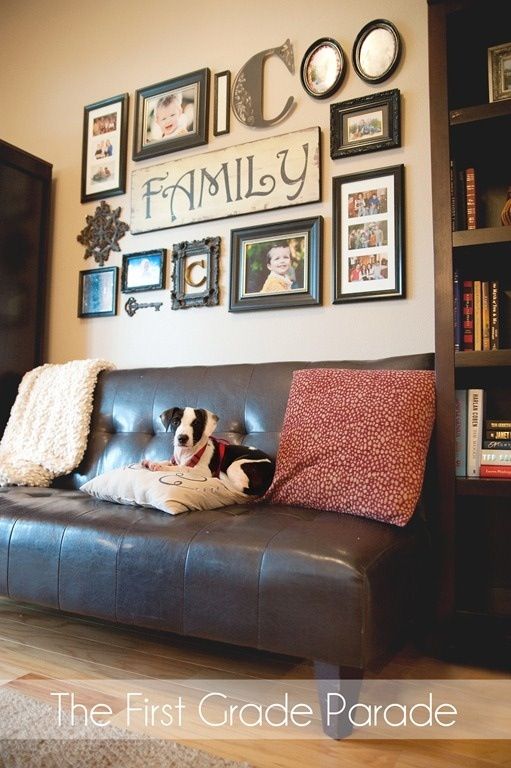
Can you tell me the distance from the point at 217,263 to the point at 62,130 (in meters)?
1.33

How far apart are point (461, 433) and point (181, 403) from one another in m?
0.99

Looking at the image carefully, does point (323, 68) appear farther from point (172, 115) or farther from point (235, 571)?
point (235, 571)

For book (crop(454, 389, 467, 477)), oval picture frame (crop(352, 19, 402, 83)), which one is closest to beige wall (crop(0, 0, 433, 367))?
oval picture frame (crop(352, 19, 402, 83))

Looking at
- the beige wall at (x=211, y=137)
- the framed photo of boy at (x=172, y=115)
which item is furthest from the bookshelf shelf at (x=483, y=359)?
the framed photo of boy at (x=172, y=115)

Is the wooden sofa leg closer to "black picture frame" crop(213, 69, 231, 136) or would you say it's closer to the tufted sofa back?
the tufted sofa back

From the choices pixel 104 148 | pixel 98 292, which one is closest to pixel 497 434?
pixel 98 292

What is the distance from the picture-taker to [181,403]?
81.7 inches

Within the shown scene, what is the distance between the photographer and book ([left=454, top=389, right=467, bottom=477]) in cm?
157

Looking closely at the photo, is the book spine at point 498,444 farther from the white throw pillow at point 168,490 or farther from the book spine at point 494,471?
the white throw pillow at point 168,490

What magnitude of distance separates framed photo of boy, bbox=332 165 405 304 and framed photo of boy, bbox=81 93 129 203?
1.19 m

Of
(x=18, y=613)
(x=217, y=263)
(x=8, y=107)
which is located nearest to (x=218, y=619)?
(x=18, y=613)

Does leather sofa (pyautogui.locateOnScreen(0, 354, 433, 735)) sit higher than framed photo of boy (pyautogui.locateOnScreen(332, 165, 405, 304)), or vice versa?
framed photo of boy (pyautogui.locateOnScreen(332, 165, 405, 304))

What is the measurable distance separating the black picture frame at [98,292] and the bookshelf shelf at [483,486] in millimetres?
1860

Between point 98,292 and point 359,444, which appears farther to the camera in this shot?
point 98,292
